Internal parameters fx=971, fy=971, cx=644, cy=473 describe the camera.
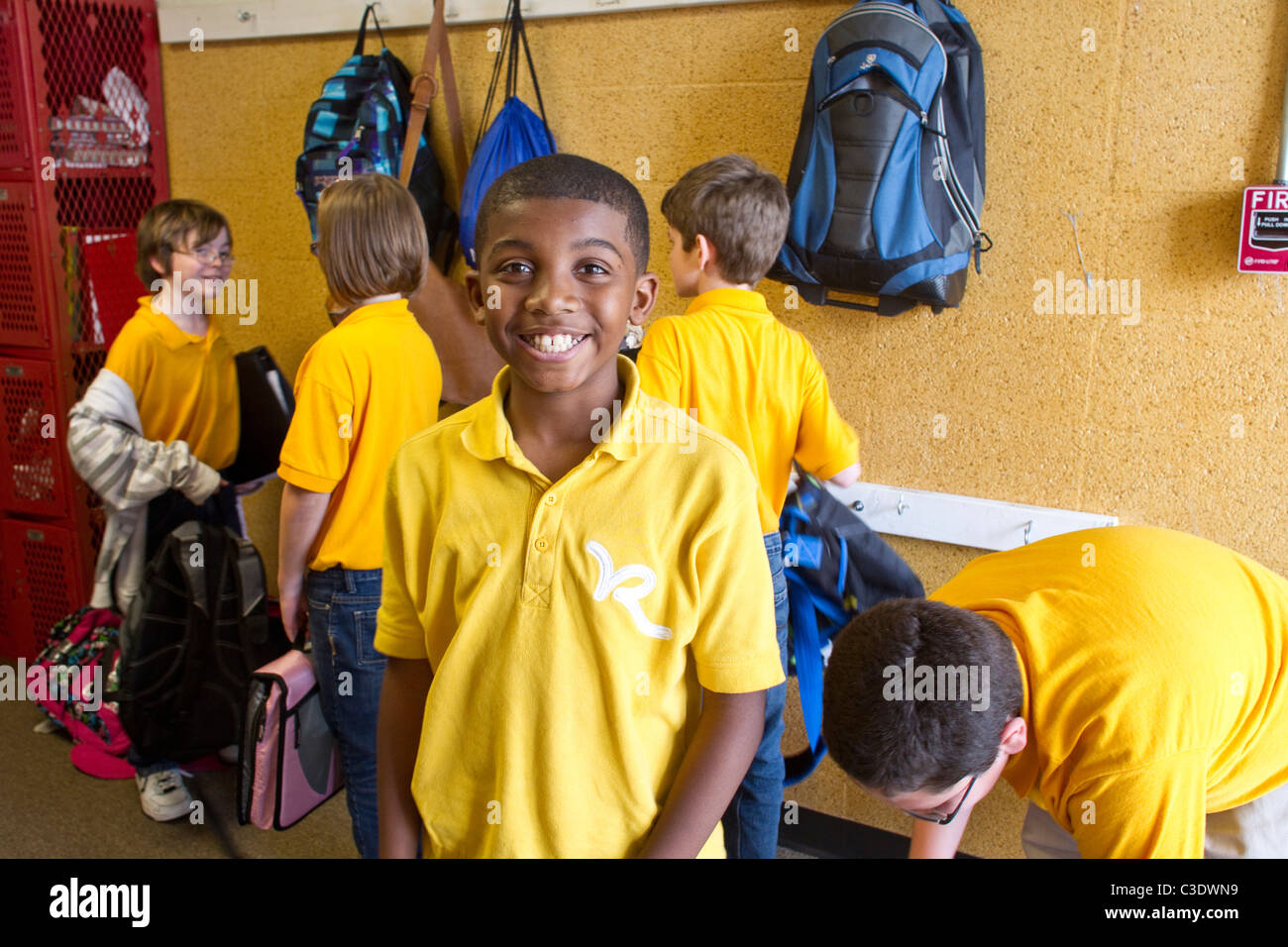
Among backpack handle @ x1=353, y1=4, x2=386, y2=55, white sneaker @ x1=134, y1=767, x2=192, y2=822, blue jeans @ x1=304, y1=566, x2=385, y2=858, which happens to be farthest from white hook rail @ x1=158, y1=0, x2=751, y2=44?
white sneaker @ x1=134, y1=767, x2=192, y2=822

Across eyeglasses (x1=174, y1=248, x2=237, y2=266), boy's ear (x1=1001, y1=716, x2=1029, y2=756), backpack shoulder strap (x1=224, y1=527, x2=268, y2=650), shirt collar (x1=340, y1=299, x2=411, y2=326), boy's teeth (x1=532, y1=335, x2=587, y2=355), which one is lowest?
backpack shoulder strap (x1=224, y1=527, x2=268, y2=650)

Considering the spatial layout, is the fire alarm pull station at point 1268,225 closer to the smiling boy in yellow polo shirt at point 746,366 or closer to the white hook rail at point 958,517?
the white hook rail at point 958,517

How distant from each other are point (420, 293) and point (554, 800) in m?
1.68

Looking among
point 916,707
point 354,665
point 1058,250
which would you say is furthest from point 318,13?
point 916,707

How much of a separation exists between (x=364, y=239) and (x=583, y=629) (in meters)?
1.18

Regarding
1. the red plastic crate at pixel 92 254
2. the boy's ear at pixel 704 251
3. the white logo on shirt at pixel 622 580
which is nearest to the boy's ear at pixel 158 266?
the red plastic crate at pixel 92 254

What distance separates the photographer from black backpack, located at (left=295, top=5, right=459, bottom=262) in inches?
106

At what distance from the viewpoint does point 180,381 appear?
8.44 feet

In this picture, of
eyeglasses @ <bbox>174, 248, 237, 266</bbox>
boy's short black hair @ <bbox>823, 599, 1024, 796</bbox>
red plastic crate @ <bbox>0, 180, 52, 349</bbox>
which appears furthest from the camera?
red plastic crate @ <bbox>0, 180, 52, 349</bbox>

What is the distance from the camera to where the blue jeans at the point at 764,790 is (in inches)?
74.2

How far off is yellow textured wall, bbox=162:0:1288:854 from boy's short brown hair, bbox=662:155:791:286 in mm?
462

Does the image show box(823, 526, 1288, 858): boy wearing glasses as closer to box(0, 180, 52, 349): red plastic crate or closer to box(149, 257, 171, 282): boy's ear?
box(149, 257, 171, 282): boy's ear

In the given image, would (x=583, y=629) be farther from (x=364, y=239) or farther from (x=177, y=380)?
(x=177, y=380)
